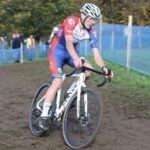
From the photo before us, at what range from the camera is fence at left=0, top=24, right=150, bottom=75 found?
15672 millimetres

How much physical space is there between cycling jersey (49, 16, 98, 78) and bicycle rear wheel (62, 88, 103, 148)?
0.57m

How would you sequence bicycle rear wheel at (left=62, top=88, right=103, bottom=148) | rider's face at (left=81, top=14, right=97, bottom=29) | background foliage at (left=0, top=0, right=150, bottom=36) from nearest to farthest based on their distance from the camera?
bicycle rear wheel at (left=62, top=88, right=103, bottom=148), rider's face at (left=81, top=14, right=97, bottom=29), background foliage at (left=0, top=0, right=150, bottom=36)

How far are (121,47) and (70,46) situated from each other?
12.5 meters

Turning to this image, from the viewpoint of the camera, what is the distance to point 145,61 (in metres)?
15.4

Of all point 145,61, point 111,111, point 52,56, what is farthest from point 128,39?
point 52,56

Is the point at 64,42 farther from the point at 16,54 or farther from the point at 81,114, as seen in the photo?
the point at 16,54

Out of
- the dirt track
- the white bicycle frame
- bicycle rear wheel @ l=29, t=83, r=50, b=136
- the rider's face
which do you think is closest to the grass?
the dirt track

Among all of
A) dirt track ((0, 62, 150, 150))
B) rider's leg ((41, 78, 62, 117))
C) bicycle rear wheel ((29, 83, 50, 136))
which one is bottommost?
dirt track ((0, 62, 150, 150))

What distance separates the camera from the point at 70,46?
635 centimetres

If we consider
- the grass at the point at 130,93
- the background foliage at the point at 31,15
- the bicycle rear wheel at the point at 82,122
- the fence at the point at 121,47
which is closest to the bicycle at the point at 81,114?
the bicycle rear wheel at the point at 82,122

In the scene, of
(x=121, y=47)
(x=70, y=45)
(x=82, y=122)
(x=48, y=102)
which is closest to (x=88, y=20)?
(x=70, y=45)

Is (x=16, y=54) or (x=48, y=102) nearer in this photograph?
(x=48, y=102)

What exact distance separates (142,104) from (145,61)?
592 cm

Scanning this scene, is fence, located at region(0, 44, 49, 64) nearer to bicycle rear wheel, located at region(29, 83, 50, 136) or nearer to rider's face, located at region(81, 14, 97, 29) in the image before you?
bicycle rear wheel, located at region(29, 83, 50, 136)
